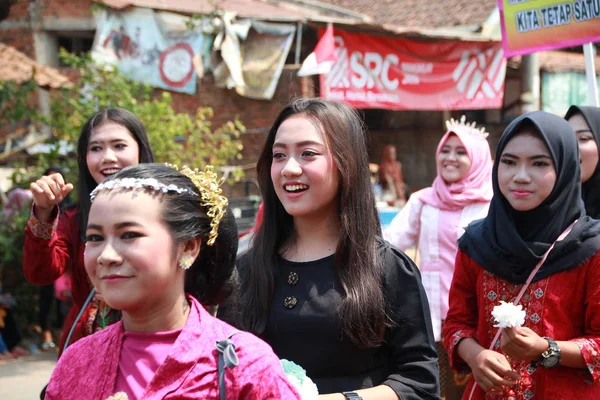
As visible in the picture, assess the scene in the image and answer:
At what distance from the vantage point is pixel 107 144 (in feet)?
10.4

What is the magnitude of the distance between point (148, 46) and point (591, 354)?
8.95m

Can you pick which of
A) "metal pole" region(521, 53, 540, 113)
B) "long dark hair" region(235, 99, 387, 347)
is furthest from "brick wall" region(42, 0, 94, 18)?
"long dark hair" region(235, 99, 387, 347)

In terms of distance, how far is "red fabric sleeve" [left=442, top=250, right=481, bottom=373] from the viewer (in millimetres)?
2836

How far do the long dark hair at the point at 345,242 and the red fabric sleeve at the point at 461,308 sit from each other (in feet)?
2.09

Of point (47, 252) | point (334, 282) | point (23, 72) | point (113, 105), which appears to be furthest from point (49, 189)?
point (23, 72)

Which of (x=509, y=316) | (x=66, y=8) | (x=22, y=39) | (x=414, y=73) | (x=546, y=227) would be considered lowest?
(x=509, y=316)

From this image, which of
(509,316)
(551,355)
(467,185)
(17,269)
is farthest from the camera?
(17,269)

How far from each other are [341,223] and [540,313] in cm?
86

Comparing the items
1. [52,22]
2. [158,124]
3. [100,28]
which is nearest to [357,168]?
[158,124]

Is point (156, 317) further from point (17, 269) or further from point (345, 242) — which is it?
point (17, 269)

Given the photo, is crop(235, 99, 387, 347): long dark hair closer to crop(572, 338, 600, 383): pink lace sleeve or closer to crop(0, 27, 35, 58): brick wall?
crop(572, 338, 600, 383): pink lace sleeve

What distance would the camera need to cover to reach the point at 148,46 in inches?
407

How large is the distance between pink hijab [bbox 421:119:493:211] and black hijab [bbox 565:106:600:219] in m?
0.99

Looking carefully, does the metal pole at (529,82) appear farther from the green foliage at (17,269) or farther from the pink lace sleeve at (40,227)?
the pink lace sleeve at (40,227)
